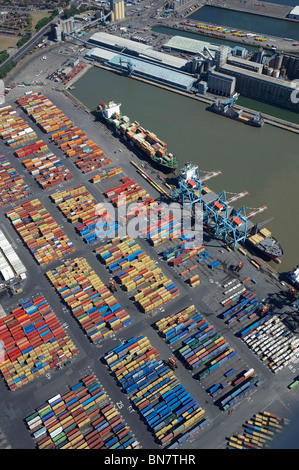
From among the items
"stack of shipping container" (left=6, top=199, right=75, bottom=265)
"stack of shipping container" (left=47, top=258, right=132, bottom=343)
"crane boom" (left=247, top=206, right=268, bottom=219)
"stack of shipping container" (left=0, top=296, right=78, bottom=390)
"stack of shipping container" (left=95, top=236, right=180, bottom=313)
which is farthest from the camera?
"crane boom" (left=247, top=206, right=268, bottom=219)

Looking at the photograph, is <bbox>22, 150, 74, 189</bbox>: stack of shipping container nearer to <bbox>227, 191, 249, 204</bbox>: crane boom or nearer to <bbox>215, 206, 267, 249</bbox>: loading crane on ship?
<bbox>227, 191, 249, 204</bbox>: crane boom

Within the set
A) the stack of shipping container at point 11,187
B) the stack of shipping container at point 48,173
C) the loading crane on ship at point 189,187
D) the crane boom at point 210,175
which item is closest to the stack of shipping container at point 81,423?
the loading crane on ship at point 189,187

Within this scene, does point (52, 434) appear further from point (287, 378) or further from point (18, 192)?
point (18, 192)

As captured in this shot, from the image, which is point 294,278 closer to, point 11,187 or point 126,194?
point 126,194

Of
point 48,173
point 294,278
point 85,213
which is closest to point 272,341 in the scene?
point 294,278

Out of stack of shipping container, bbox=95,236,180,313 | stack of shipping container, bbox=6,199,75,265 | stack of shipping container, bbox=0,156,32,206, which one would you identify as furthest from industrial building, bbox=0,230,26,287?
stack of shipping container, bbox=95,236,180,313

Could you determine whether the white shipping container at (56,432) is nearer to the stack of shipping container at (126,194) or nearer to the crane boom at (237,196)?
the stack of shipping container at (126,194)
